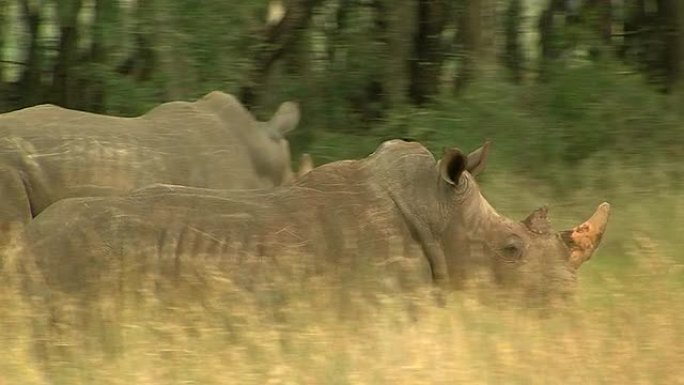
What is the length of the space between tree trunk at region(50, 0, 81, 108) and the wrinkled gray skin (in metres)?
2.75

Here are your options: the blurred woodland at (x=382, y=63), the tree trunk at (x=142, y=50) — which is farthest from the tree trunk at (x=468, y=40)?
the tree trunk at (x=142, y=50)

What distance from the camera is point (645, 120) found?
10688 mm

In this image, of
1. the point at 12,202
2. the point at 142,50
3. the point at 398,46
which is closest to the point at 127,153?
the point at 12,202

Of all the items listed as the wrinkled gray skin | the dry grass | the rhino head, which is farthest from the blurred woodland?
the dry grass

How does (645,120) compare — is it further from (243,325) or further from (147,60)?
(243,325)

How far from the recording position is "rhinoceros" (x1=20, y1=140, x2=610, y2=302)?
5734mm

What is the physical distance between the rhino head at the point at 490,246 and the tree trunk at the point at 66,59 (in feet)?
18.1

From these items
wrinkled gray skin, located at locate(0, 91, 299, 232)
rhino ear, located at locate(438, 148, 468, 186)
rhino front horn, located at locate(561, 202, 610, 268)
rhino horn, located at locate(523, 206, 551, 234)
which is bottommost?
rhino front horn, located at locate(561, 202, 610, 268)

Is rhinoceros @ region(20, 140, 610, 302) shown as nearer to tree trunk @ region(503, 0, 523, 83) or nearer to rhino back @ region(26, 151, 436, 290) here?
rhino back @ region(26, 151, 436, 290)

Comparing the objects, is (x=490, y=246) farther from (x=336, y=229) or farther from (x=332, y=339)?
(x=332, y=339)

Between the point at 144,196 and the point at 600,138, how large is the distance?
18.2ft

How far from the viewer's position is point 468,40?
11320 mm

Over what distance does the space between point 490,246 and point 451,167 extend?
419mm

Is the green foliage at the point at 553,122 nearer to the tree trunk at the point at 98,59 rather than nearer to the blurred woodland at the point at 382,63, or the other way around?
the blurred woodland at the point at 382,63
